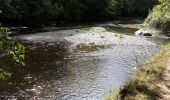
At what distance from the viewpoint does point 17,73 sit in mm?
29047

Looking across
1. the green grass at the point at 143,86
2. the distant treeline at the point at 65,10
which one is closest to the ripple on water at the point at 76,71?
the green grass at the point at 143,86

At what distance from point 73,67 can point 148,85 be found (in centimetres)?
1495

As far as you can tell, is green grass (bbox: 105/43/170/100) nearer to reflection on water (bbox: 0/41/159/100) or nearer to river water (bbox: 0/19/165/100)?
river water (bbox: 0/19/165/100)

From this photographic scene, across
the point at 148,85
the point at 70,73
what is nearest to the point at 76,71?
the point at 70,73

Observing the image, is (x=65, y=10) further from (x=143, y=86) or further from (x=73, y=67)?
(x=143, y=86)

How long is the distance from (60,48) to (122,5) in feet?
255

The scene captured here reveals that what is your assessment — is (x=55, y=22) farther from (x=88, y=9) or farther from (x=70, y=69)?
(x=70, y=69)

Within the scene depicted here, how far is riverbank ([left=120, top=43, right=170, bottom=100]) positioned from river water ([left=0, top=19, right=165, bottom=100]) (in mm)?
1790

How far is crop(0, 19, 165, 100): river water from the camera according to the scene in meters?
23.9

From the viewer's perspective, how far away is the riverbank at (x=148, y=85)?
16.7 meters

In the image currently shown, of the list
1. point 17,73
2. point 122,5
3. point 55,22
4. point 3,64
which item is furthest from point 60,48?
point 122,5

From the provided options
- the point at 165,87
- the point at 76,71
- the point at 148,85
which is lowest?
the point at 76,71

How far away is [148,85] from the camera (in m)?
17.9

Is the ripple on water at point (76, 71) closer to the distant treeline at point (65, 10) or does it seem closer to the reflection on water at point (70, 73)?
the reflection on water at point (70, 73)
